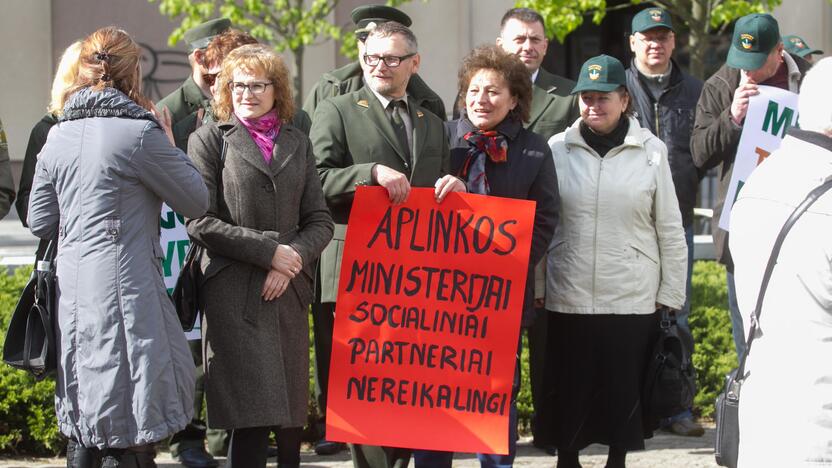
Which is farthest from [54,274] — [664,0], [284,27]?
[284,27]

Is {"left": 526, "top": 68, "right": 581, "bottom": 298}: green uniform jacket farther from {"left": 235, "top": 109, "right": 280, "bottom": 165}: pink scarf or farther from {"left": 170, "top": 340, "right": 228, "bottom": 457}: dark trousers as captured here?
{"left": 170, "top": 340, "right": 228, "bottom": 457}: dark trousers

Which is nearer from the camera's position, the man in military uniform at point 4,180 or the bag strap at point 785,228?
the bag strap at point 785,228

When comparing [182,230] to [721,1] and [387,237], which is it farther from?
[721,1]

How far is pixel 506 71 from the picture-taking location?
18.1 ft

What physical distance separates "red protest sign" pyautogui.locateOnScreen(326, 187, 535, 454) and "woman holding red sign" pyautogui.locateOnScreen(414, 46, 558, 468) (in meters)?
0.17

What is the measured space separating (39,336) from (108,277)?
1.32ft

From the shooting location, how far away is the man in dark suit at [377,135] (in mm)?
5484

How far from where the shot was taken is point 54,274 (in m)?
4.66

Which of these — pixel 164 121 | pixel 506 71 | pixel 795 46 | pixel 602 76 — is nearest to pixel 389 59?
pixel 506 71

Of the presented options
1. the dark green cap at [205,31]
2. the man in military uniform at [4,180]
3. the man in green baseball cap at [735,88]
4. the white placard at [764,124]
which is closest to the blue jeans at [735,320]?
the man in green baseball cap at [735,88]

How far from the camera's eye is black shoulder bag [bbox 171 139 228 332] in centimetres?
502

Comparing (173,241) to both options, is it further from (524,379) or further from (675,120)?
(675,120)

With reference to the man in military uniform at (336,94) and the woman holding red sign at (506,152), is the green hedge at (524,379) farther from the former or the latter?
the woman holding red sign at (506,152)

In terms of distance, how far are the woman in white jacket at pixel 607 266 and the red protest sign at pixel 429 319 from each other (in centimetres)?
45
